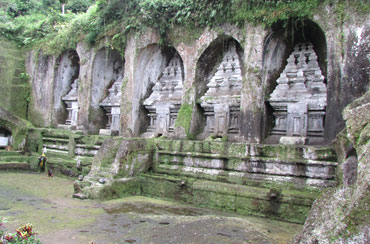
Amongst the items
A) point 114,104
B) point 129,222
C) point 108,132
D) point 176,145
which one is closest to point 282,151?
point 176,145

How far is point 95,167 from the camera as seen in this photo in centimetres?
877

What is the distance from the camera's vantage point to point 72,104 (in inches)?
565

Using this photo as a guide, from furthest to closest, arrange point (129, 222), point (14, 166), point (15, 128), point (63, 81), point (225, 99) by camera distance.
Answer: point (63, 81), point (15, 128), point (14, 166), point (225, 99), point (129, 222)

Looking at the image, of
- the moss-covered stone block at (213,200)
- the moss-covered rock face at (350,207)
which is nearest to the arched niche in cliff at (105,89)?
the moss-covered stone block at (213,200)

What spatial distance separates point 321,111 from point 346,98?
1296 mm

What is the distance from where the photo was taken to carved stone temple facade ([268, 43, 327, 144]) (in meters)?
8.16

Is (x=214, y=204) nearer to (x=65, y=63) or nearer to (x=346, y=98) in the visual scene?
(x=346, y=98)

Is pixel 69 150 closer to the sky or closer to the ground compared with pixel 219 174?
closer to the sky

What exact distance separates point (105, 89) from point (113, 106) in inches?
36.3

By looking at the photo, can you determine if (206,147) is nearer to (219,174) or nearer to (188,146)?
(188,146)

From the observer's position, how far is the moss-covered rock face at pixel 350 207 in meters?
3.41

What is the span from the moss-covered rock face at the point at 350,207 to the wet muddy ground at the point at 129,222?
1304mm

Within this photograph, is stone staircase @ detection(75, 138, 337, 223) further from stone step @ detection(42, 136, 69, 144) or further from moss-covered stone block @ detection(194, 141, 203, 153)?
stone step @ detection(42, 136, 69, 144)

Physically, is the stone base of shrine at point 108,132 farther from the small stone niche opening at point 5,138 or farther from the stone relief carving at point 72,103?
the small stone niche opening at point 5,138
